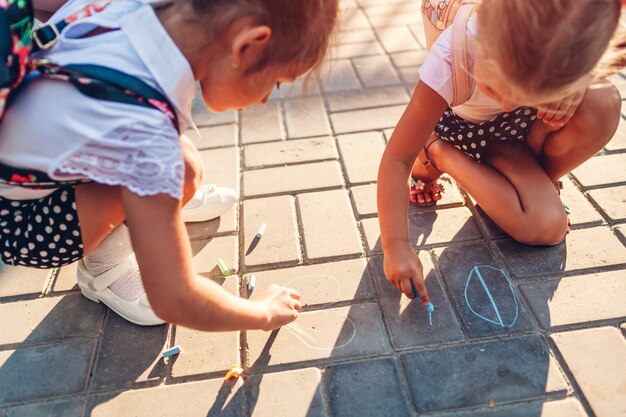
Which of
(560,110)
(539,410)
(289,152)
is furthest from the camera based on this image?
(289,152)

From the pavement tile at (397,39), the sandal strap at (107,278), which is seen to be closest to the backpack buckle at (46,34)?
the sandal strap at (107,278)

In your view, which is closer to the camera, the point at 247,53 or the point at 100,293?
the point at 247,53

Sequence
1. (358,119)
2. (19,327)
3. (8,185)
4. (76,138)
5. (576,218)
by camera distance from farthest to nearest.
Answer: (358,119), (576,218), (19,327), (8,185), (76,138)

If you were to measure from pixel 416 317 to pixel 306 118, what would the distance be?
3.63 ft

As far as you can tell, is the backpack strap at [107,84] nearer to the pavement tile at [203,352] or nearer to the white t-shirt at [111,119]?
the white t-shirt at [111,119]

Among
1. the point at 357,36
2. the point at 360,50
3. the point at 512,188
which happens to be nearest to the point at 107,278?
the point at 512,188

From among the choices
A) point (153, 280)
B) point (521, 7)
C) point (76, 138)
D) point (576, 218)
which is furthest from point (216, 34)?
point (576, 218)

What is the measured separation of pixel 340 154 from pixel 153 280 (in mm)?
1175

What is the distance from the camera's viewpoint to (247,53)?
1.04 metres

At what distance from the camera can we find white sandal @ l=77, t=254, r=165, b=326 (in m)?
1.49

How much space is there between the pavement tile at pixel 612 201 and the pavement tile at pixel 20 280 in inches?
67.5

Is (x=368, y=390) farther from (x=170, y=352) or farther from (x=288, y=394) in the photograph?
(x=170, y=352)

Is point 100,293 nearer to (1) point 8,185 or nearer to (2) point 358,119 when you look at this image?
(1) point 8,185

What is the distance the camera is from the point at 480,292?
153cm
